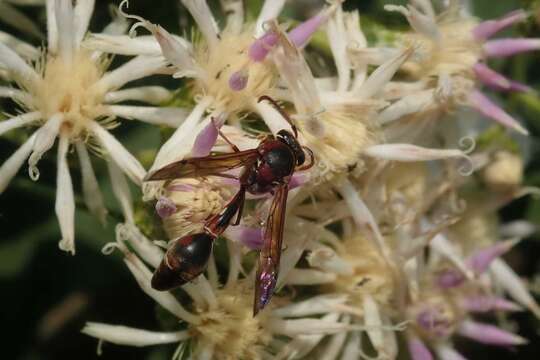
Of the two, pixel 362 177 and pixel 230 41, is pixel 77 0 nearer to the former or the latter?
pixel 230 41

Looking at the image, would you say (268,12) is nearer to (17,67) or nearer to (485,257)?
(17,67)

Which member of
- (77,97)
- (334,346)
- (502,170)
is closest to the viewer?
(77,97)

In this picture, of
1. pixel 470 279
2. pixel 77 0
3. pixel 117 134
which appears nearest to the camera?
pixel 77 0

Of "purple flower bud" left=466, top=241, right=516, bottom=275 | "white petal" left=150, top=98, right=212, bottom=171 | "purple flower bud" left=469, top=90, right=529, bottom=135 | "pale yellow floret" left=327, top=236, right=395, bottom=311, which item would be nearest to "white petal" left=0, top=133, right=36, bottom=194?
"white petal" left=150, top=98, right=212, bottom=171

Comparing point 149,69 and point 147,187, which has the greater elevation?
point 149,69

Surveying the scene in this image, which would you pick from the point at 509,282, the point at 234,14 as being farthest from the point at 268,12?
the point at 509,282

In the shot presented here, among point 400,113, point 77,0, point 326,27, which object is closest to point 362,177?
point 400,113
